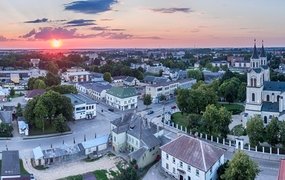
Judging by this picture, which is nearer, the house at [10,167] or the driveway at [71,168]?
the house at [10,167]

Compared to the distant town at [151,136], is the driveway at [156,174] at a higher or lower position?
lower

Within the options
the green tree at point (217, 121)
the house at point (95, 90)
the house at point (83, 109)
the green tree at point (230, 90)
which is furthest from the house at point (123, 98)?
the green tree at point (217, 121)

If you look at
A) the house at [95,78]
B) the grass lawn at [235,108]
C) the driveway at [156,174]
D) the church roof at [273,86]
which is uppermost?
the church roof at [273,86]

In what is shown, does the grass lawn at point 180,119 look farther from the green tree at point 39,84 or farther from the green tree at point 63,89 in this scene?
the green tree at point 39,84

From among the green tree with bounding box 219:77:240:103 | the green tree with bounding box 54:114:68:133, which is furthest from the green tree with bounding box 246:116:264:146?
the green tree with bounding box 219:77:240:103

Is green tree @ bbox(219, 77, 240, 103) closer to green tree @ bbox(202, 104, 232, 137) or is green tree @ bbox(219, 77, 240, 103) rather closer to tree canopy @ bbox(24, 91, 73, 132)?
green tree @ bbox(202, 104, 232, 137)

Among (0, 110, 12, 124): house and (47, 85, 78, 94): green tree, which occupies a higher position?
(47, 85, 78, 94): green tree

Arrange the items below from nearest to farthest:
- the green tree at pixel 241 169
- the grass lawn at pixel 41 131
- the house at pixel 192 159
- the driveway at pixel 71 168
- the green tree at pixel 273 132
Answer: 1. the green tree at pixel 241 169
2. the house at pixel 192 159
3. the driveway at pixel 71 168
4. the green tree at pixel 273 132
5. the grass lawn at pixel 41 131
